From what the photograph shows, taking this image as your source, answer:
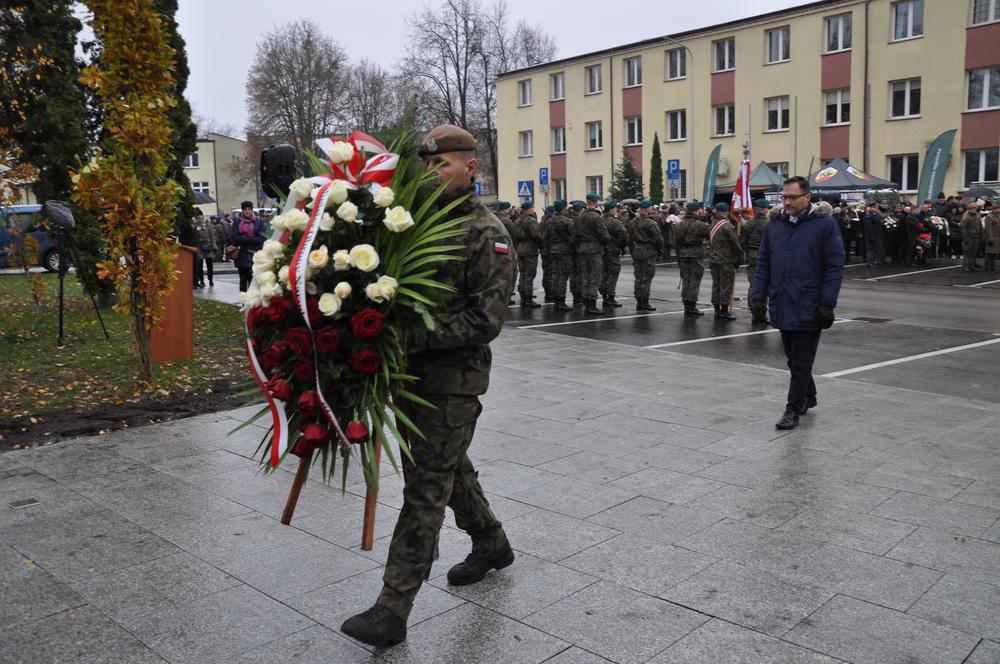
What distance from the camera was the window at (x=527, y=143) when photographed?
49.1 m

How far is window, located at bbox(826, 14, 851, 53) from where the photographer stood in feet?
115

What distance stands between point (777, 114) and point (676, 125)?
5398mm

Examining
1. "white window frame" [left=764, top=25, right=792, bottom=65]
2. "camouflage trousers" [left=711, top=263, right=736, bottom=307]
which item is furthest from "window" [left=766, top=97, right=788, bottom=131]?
"camouflage trousers" [left=711, top=263, right=736, bottom=307]

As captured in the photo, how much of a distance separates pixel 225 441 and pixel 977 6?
109 ft

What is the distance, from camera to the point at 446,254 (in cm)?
367

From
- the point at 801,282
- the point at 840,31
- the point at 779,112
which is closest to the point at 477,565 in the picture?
the point at 801,282

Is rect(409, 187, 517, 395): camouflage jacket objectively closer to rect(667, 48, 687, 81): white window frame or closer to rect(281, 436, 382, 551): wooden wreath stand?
rect(281, 436, 382, 551): wooden wreath stand

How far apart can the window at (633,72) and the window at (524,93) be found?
6966 millimetres

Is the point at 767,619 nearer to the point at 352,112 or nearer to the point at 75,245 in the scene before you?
the point at 75,245

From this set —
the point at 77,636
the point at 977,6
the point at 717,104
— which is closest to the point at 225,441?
the point at 77,636

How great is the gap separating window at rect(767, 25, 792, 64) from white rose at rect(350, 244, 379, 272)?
37.1m

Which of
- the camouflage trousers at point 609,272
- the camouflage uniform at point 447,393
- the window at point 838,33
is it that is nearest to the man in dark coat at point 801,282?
the camouflage uniform at point 447,393

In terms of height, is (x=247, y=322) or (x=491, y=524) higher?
(x=247, y=322)

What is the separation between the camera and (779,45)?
37.2 meters
